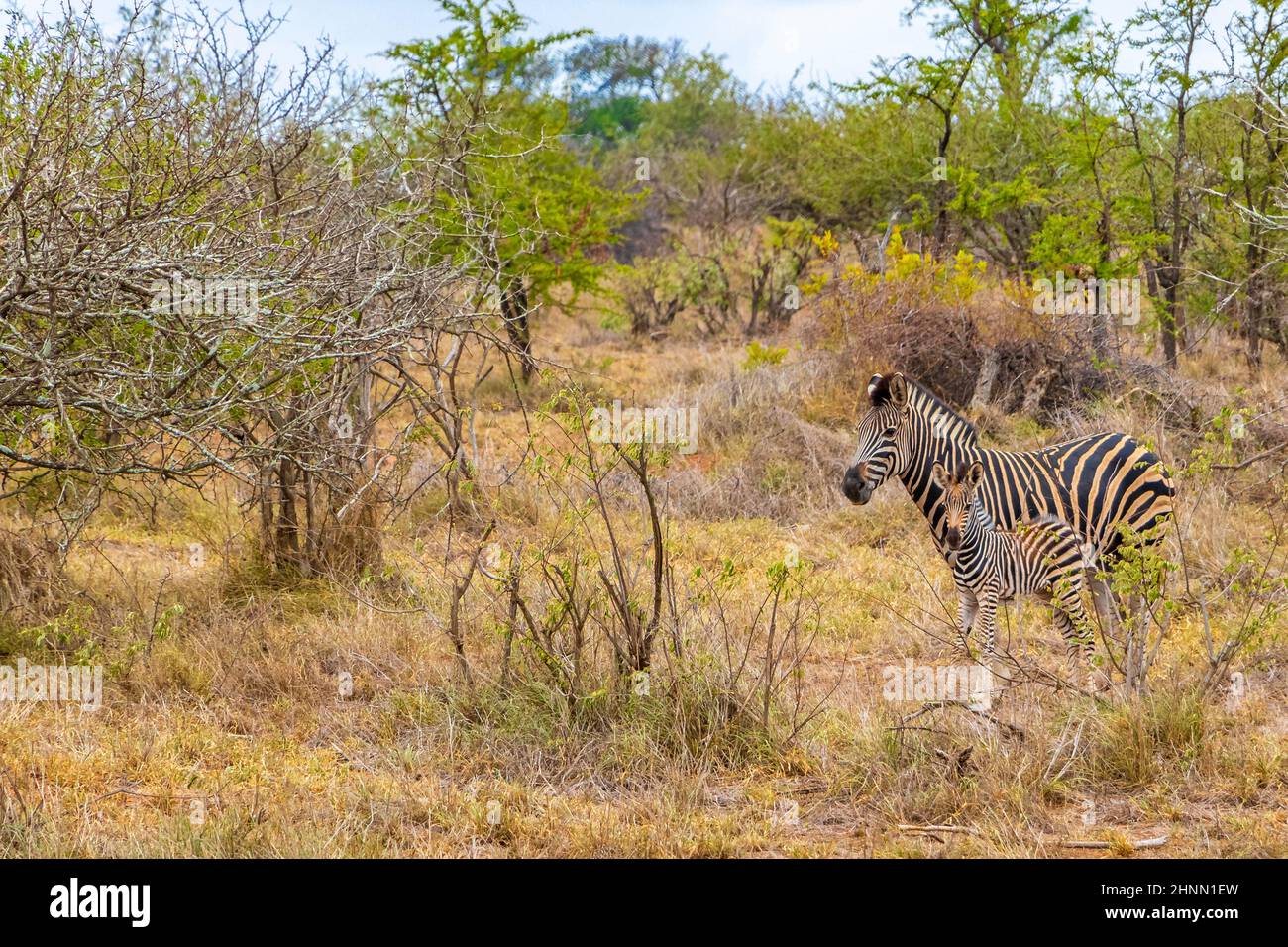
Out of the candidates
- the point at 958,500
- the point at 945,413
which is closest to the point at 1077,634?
the point at 958,500

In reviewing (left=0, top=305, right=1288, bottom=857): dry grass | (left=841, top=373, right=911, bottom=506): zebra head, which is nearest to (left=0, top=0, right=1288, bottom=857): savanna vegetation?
(left=0, top=305, right=1288, bottom=857): dry grass

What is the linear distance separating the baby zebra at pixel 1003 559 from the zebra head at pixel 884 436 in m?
0.50

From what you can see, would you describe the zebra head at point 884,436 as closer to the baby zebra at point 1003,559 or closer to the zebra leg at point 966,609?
the baby zebra at point 1003,559

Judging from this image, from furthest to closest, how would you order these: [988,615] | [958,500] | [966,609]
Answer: [966,609] → [958,500] → [988,615]

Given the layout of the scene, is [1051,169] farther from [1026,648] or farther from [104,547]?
[104,547]

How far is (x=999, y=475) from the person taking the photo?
6742mm

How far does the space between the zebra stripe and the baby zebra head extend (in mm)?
293

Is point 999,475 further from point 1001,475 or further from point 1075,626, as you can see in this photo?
point 1075,626

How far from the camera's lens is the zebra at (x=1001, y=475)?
21.7 feet

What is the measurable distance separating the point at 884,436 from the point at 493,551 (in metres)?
2.09

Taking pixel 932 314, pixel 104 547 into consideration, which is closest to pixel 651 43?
pixel 932 314

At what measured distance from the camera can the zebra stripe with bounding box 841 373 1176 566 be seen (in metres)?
6.62

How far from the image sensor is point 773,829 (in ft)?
15.2

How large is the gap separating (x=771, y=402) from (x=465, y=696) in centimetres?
612
